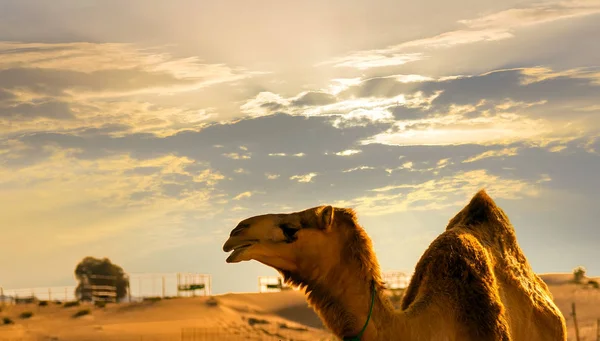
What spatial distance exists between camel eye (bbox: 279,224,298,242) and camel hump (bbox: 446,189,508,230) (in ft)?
12.1

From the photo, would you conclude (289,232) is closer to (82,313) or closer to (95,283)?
(82,313)

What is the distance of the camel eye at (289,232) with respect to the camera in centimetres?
699

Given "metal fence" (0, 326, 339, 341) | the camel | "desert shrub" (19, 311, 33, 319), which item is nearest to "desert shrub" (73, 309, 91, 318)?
"desert shrub" (19, 311, 33, 319)

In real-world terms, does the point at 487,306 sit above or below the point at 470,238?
below

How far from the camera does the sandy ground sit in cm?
4338

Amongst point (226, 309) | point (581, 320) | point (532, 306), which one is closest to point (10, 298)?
point (226, 309)

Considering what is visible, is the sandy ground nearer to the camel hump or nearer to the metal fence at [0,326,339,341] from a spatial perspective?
the metal fence at [0,326,339,341]

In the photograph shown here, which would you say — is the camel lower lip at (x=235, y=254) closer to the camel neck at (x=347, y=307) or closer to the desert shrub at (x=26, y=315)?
the camel neck at (x=347, y=307)

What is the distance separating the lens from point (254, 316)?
54.9 metres

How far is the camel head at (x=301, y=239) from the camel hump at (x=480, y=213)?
3237 millimetres

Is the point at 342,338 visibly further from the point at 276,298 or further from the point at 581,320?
the point at 276,298

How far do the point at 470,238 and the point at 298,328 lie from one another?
1666 inches

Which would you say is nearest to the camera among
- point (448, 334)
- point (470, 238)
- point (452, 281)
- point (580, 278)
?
point (448, 334)

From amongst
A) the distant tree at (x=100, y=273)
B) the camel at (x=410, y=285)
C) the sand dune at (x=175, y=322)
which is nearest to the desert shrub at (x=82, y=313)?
the sand dune at (x=175, y=322)
